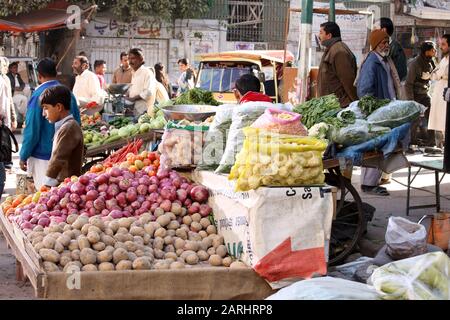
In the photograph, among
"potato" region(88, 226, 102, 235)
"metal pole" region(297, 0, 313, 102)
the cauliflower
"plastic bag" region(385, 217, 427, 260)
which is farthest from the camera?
"metal pole" region(297, 0, 313, 102)

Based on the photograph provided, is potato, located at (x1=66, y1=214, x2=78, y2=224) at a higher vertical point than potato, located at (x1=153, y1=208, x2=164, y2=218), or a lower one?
lower

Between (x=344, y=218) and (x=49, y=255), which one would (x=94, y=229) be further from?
(x=344, y=218)

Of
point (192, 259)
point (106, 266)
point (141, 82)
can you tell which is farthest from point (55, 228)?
point (141, 82)

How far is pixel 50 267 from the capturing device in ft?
17.9

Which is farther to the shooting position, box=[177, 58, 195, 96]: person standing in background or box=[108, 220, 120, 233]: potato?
box=[177, 58, 195, 96]: person standing in background

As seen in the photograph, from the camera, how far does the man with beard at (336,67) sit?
9625 millimetres

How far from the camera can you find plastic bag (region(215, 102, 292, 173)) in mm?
6242

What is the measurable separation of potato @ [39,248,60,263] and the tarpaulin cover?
8.76ft

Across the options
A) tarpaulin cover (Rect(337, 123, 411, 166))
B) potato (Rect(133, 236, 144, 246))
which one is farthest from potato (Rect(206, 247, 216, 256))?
tarpaulin cover (Rect(337, 123, 411, 166))

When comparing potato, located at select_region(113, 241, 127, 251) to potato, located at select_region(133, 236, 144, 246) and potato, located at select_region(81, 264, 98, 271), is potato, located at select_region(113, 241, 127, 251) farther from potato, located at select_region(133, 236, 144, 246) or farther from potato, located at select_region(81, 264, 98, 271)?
potato, located at select_region(81, 264, 98, 271)

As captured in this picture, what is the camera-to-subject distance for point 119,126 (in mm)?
11664

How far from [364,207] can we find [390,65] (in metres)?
2.73

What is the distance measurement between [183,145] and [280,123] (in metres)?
1.05

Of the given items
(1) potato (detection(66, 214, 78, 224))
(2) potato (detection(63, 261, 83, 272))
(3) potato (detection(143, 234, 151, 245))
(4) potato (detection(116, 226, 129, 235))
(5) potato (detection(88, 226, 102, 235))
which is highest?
(5) potato (detection(88, 226, 102, 235))
